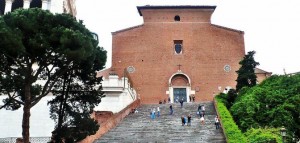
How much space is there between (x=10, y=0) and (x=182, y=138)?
49.2 feet

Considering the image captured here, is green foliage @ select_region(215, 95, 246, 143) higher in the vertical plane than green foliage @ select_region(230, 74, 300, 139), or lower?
lower

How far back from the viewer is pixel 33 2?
27.3m

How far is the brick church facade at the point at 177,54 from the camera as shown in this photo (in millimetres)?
33875

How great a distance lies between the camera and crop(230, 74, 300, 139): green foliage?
61.3ft

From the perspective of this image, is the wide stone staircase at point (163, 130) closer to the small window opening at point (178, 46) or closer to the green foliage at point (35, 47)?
the green foliage at point (35, 47)

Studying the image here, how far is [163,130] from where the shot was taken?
1909 centimetres

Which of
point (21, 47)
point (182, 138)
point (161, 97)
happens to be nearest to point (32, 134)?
point (182, 138)

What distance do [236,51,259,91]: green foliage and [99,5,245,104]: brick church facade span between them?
18.9 feet

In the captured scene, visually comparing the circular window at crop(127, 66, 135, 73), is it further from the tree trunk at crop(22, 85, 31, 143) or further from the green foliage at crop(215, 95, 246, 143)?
the tree trunk at crop(22, 85, 31, 143)

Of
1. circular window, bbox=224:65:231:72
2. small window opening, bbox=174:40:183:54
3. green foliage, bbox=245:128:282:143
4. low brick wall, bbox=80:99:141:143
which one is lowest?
green foliage, bbox=245:128:282:143

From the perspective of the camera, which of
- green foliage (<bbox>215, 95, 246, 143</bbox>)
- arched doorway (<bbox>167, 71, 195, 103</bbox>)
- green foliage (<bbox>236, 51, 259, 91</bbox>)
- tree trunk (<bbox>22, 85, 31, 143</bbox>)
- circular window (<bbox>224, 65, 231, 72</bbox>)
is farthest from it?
circular window (<bbox>224, 65, 231, 72</bbox>)

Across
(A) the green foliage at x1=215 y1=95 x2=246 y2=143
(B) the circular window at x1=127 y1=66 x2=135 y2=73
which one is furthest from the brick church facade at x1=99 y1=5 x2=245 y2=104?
(A) the green foliage at x1=215 y1=95 x2=246 y2=143

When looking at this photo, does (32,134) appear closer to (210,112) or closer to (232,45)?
(210,112)

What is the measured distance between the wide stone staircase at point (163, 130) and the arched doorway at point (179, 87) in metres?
9.19
